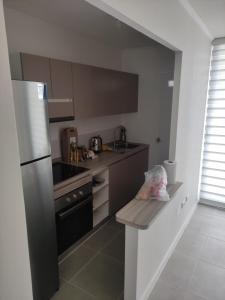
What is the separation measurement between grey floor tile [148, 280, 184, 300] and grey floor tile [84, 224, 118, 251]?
786mm

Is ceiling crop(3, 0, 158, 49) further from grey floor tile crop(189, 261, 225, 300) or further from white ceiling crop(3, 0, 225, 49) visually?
grey floor tile crop(189, 261, 225, 300)

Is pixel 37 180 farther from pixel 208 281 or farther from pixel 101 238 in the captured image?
pixel 208 281

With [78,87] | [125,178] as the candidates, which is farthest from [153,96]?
[78,87]

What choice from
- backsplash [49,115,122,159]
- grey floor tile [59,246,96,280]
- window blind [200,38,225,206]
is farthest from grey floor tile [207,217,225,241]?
backsplash [49,115,122,159]

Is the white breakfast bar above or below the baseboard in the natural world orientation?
above

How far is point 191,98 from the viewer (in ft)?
8.58

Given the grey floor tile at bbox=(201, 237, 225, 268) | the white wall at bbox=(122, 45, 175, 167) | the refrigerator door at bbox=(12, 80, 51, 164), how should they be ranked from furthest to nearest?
the white wall at bbox=(122, 45, 175, 167) < the grey floor tile at bbox=(201, 237, 225, 268) < the refrigerator door at bbox=(12, 80, 51, 164)

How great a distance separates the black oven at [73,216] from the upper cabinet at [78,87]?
822 mm

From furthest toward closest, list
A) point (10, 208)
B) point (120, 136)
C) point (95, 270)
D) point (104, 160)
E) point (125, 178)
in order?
point (120, 136) → point (125, 178) → point (104, 160) → point (95, 270) → point (10, 208)

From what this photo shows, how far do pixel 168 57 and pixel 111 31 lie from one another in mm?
1153

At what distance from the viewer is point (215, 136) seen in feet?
10.9

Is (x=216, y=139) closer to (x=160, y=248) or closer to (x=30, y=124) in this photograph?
(x=160, y=248)

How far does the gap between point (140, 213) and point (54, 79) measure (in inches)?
59.9

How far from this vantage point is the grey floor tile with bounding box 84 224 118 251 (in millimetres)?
2578
